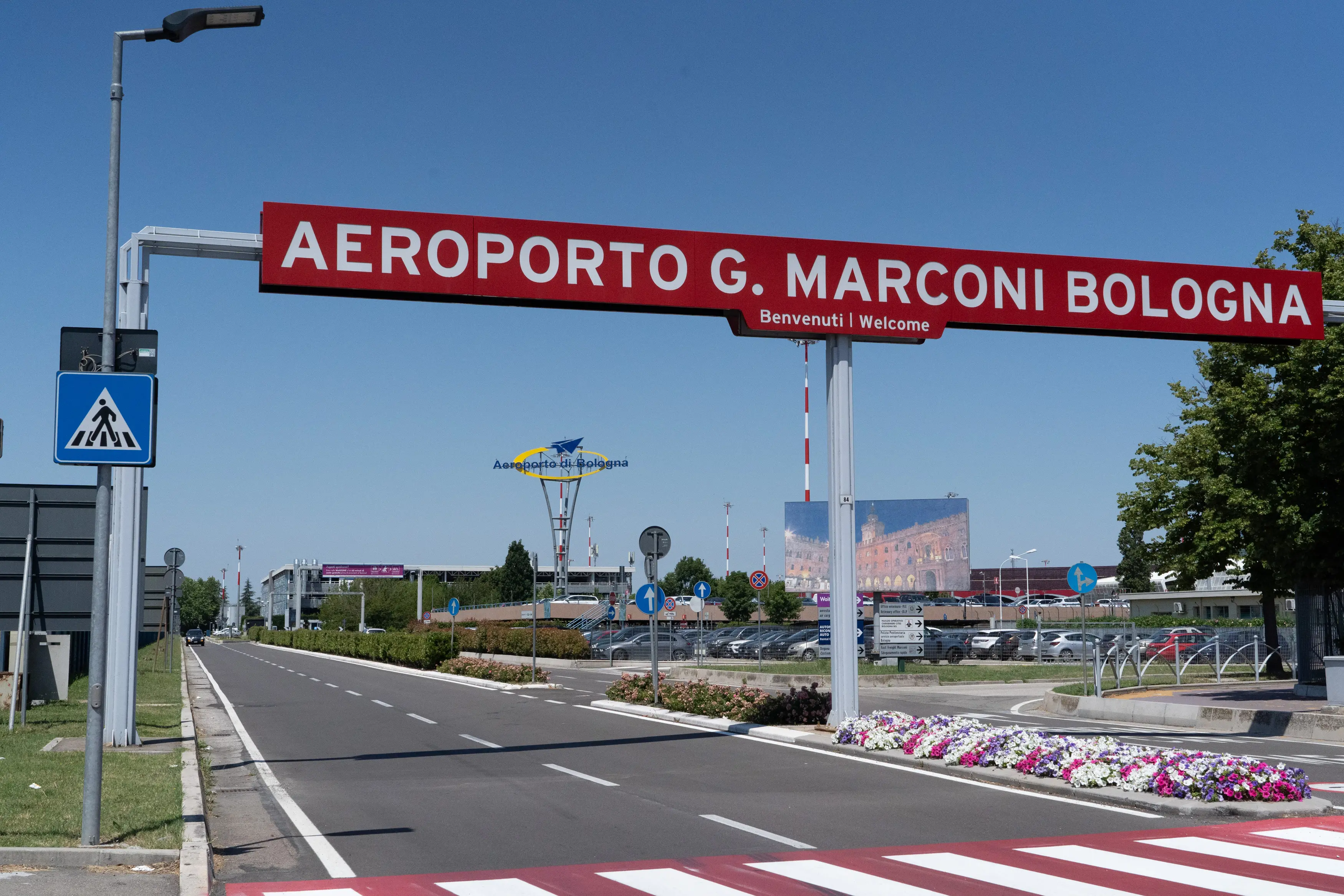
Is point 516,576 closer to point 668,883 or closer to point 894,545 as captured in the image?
point 894,545

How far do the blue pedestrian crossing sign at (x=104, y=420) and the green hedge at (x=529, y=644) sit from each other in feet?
131

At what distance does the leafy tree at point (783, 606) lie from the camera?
101 meters

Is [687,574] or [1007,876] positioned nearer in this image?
[1007,876]

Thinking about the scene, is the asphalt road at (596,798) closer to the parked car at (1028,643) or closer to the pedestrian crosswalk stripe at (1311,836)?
the pedestrian crosswalk stripe at (1311,836)

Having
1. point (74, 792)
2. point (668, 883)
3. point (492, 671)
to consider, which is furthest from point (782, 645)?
point (668, 883)

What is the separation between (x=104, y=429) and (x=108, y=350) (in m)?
0.83

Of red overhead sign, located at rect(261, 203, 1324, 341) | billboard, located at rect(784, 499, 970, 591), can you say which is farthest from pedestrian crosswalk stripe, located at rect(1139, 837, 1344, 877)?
billboard, located at rect(784, 499, 970, 591)

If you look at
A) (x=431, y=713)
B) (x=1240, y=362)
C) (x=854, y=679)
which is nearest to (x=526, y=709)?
(x=431, y=713)

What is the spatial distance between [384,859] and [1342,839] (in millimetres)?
7571

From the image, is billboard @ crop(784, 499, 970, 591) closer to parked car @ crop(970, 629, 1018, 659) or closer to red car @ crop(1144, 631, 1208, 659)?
A: parked car @ crop(970, 629, 1018, 659)

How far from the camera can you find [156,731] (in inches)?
742

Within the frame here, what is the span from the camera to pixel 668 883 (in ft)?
27.0

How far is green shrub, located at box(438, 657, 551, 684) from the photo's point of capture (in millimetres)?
34906

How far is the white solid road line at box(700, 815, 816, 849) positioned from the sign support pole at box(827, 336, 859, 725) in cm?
631
